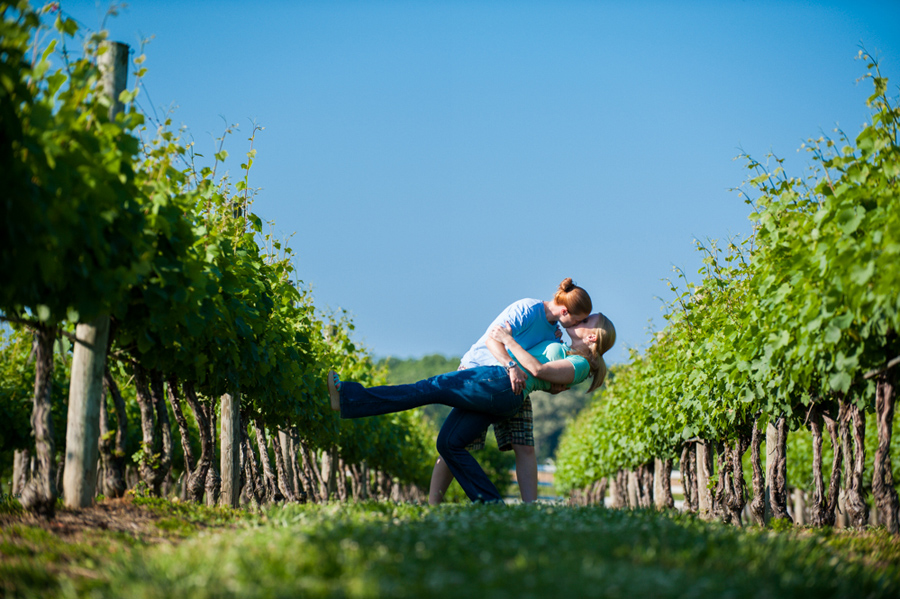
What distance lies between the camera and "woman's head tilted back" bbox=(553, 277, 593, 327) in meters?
6.16

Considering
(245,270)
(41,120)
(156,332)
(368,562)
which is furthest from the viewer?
(245,270)

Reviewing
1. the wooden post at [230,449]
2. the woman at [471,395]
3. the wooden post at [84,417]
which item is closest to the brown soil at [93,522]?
the wooden post at [84,417]

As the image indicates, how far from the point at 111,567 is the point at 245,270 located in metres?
4.17

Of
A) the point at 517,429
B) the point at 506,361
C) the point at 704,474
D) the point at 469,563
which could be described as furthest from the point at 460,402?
the point at 704,474

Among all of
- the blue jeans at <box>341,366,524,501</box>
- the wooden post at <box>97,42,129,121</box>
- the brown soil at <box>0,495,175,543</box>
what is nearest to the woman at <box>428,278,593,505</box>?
the blue jeans at <box>341,366,524,501</box>

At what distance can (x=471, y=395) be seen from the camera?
5.73 metres

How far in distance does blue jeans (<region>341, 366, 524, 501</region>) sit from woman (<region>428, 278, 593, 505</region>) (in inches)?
11.0

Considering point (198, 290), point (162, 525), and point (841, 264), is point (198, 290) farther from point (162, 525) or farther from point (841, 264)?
point (841, 264)

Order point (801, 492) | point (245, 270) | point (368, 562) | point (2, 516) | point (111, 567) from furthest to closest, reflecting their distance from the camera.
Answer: point (801, 492), point (245, 270), point (2, 516), point (111, 567), point (368, 562)

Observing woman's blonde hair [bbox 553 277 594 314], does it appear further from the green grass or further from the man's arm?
the green grass

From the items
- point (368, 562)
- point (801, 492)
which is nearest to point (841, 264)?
point (368, 562)

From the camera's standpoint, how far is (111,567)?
2820mm

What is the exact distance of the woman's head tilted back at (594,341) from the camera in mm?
6180

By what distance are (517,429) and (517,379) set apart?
2.19 ft
